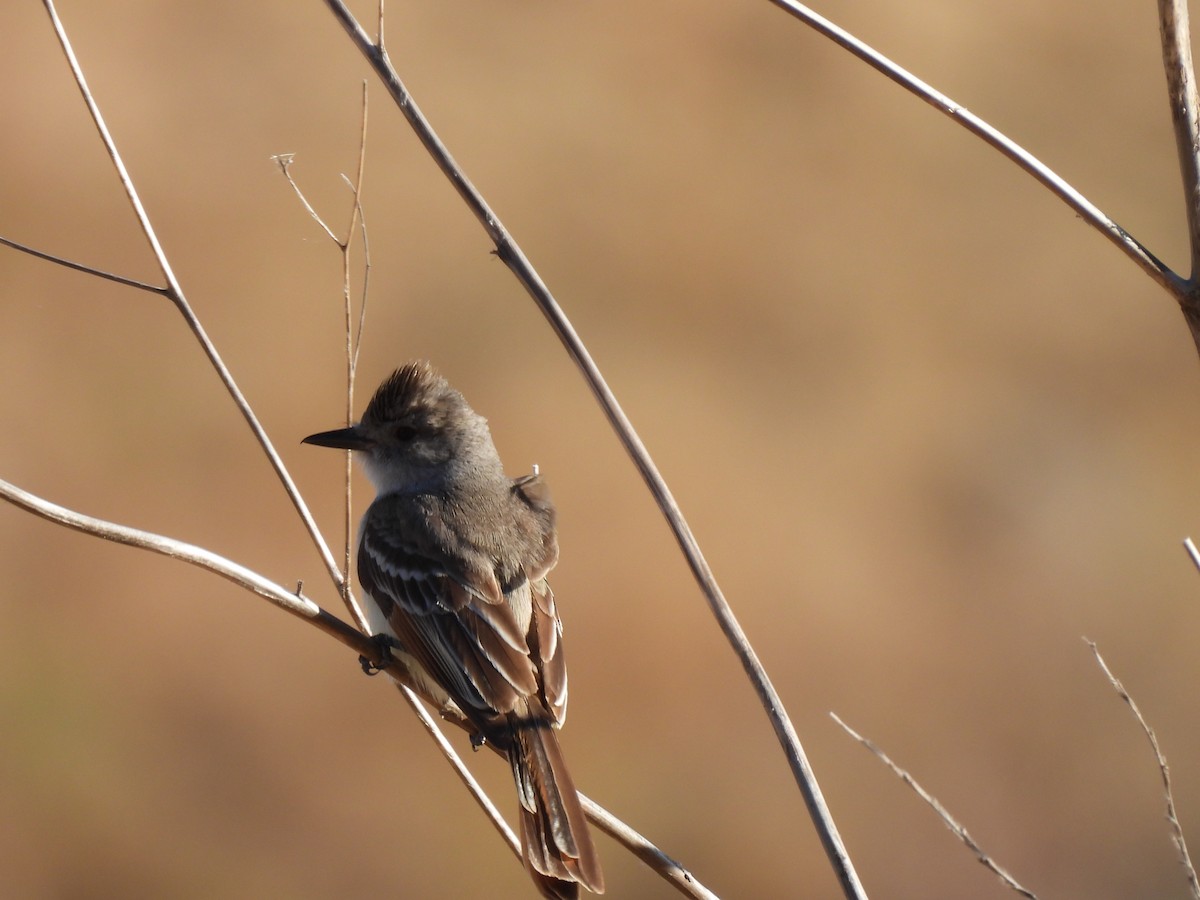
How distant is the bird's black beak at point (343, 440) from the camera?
5379mm

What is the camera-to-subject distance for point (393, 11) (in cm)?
1362

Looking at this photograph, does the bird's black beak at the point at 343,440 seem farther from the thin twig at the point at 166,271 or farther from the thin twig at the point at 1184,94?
the thin twig at the point at 1184,94

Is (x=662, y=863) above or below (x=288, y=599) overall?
below

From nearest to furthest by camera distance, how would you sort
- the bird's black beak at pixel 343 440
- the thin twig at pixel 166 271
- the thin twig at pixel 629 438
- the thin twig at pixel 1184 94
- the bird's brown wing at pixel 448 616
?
the thin twig at pixel 1184 94
the thin twig at pixel 629 438
the thin twig at pixel 166 271
the bird's brown wing at pixel 448 616
the bird's black beak at pixel 343 440

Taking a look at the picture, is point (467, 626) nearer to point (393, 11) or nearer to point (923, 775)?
point (923, 775)

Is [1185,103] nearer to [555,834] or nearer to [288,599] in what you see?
[288,599]

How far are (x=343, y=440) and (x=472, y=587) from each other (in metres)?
1.10

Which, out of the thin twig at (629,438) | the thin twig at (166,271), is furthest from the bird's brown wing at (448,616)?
the thin twig at (629,438)

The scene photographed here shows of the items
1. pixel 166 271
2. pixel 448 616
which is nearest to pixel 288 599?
pixel 166 271

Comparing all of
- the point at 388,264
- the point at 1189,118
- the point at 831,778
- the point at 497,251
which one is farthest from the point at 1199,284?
the point at 388,264

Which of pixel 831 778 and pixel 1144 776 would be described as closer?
pixel 831 778

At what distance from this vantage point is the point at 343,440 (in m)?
5.43

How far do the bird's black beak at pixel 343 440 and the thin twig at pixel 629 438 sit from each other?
2.26 m

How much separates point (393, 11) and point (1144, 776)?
35.6 feet
